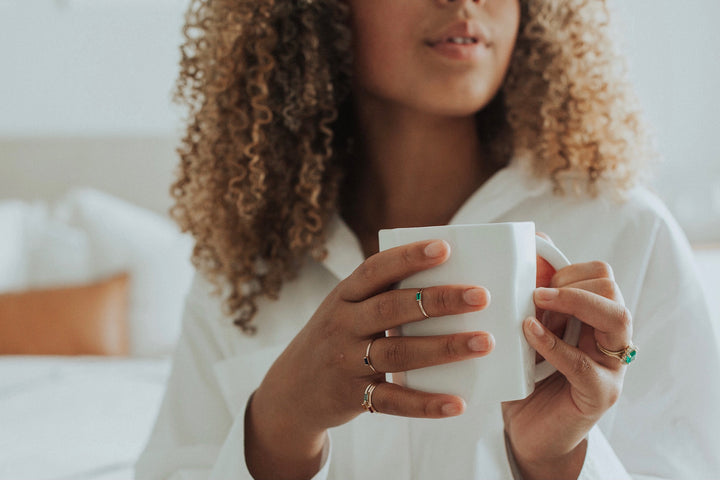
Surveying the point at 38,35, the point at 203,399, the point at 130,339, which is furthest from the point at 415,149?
the point at 38,35

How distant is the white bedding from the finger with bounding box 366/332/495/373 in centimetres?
99

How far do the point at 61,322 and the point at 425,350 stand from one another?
190cm

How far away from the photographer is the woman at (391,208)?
764 millimetres

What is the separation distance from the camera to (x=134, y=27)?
8.21 feet

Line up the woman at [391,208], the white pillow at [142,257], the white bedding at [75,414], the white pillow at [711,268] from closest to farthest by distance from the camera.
Answer: the woman at [391,208], the white bedding at [75,414], the white pillow at [711,268], the white pillow at [142,257]

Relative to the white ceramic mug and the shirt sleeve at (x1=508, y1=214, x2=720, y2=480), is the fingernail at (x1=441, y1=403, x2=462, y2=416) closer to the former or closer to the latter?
the white ceramic mug

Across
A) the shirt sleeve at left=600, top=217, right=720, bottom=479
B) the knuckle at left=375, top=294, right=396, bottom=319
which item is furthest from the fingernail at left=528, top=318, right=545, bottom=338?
the shirt sleeve at left=600, top=217, right=720, bottom=479

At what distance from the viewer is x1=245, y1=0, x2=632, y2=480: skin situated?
1.72ft

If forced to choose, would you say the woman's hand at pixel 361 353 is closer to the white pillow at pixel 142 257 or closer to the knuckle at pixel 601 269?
the knuckle at pixel 601 269

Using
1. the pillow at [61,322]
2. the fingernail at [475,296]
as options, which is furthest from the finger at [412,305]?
the pillow at [61,322]

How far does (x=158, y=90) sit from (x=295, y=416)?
2.08 meters

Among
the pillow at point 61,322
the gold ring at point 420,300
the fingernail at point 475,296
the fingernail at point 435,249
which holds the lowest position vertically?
the pillow at point 61,322

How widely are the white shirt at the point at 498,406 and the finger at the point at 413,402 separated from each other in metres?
0.23

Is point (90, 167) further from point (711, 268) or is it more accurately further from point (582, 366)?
point (582, 366)
